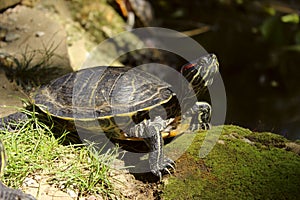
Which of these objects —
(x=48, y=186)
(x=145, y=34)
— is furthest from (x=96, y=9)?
(x=48, y=186)

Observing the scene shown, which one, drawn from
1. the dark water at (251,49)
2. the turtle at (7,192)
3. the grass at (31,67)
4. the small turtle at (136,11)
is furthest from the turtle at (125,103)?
the small turtle at (136,11)

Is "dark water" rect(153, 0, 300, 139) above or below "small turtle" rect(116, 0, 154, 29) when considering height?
below

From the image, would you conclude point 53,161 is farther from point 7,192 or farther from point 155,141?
point 155,141

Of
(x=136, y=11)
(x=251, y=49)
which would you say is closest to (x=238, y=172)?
(x=136, y=11)

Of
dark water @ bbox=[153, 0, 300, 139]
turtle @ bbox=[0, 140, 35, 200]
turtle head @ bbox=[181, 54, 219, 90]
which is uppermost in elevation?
turtle head @ bbox=[181, 54, 219, 90]

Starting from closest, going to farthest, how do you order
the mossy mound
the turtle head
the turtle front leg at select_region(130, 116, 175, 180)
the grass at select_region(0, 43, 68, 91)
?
the mossy mound
the turtle front leg at select_region(130, 116, 175, 180)
the turtle head
the grass at select_region(0, 43, 68, 91)

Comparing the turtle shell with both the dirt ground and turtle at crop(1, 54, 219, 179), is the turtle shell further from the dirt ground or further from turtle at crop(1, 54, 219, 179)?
the dirt ground

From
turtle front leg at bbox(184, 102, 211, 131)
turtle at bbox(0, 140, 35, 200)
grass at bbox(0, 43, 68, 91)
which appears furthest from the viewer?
grass at bbox(0, 43, 68, 91)

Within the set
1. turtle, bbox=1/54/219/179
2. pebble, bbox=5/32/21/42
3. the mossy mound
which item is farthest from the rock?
the mossy mound
